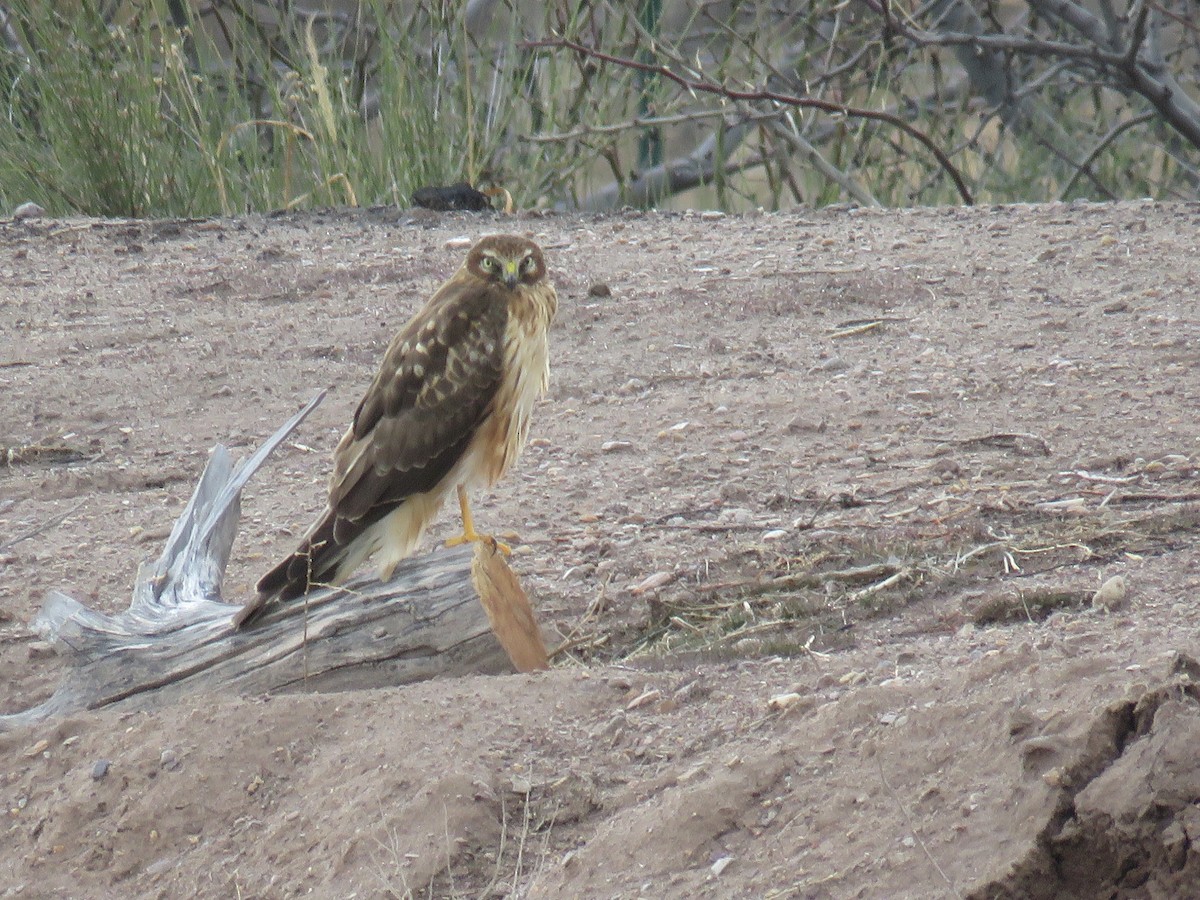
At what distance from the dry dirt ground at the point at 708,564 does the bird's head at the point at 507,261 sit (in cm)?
74

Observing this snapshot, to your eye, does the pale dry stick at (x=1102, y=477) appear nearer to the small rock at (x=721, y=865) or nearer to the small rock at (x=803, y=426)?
the small rock at (x=803, y=426)

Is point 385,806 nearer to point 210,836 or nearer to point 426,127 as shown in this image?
point 210,836

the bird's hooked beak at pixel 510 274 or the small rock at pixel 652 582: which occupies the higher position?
the bird's hooked beak at pixel 510 274

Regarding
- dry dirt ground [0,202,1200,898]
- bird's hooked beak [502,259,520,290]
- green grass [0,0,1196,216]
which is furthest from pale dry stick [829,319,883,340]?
bird's hooked beak [502,259,520,290]

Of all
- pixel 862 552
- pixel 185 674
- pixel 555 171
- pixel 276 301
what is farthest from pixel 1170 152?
pixel 185 674

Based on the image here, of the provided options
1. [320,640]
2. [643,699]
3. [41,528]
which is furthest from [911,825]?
[41,528]

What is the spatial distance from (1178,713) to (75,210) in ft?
24.9

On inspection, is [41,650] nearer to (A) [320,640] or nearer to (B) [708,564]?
(A) [320,640]

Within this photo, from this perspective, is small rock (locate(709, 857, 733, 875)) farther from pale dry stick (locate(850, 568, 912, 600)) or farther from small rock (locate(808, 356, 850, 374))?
small rock (locate(808, 356, 850, 374))

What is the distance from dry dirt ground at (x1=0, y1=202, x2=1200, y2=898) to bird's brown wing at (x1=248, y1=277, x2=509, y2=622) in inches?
17.2

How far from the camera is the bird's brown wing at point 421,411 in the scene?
4012mm

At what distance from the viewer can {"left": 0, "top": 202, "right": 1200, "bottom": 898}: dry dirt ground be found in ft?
8.69

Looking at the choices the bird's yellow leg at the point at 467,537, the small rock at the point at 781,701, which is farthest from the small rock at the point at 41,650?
the small rock at the point at 781,701

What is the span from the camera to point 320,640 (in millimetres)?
3609
